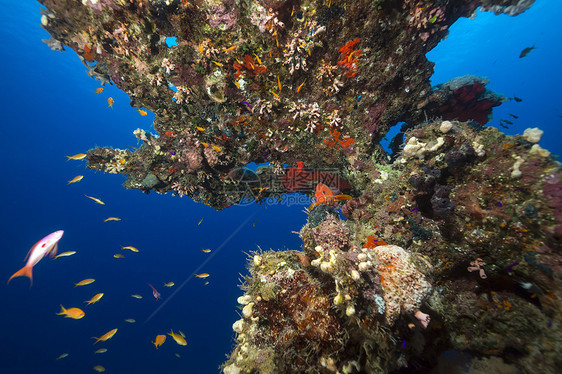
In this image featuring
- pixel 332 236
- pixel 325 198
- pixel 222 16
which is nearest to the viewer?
pixel 332 236

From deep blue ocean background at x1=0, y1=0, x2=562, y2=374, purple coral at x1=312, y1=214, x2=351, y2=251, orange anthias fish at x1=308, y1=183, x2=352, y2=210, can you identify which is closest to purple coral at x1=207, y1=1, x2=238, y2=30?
orange anthias fish at x1=308, y1=183, x2=352, y2=210

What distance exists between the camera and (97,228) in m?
50.6

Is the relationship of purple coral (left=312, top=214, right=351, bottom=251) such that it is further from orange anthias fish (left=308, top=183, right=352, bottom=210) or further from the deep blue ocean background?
the deep blue ocean background

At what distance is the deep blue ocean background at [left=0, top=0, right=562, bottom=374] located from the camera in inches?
1313

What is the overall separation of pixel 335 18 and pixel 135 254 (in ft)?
213

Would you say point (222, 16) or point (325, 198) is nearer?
point (222, 16)

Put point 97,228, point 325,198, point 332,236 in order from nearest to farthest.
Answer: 1. point 332,236
2. point 325,198
3. point 97,228

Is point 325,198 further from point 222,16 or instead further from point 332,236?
point 222,16

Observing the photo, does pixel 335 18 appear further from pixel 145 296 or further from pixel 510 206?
pixel 145 296

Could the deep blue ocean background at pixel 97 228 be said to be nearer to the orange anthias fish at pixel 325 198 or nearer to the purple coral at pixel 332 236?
the orange anthias fish at pixel 325 198

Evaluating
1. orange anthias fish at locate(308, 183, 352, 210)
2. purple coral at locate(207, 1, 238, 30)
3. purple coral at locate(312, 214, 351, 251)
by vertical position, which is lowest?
purple coral at locate(312, 214, 351, 251)

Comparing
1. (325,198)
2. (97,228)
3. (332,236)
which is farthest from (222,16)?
(97,228)

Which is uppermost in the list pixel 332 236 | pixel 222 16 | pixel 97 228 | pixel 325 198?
pixel 222 16

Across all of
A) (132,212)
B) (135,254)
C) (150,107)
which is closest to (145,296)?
(135,254)
